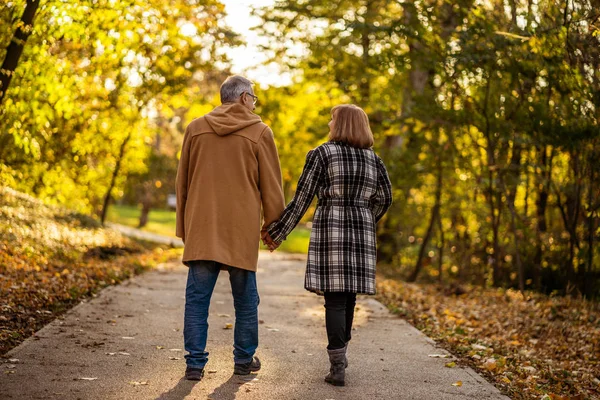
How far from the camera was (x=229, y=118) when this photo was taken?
17.2 feet

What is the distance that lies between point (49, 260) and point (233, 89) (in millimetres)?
6506

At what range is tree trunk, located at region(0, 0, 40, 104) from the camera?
7.45 metres

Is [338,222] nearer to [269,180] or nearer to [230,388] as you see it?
[269,180]

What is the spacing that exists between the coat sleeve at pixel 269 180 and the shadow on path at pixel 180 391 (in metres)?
1.20

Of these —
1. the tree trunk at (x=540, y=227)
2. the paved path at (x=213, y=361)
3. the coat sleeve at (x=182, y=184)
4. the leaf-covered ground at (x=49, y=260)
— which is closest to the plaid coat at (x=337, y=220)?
the coat sleeve at (x=182, y=184)

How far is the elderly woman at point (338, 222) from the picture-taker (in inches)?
210

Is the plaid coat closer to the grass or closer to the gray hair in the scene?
the gray hair

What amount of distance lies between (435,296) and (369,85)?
8091mm

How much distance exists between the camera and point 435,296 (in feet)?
39.6

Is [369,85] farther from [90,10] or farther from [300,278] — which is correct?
[90,10]

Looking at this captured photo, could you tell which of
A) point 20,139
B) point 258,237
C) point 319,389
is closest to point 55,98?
point 20,139

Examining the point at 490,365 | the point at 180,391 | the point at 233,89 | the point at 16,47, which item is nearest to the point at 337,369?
the point at 180,391

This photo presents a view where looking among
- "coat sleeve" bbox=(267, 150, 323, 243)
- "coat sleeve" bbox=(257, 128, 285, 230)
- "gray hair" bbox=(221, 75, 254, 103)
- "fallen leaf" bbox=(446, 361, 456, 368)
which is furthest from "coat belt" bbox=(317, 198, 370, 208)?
"fallen leaf" bbox=(446, 361, 456, 368)

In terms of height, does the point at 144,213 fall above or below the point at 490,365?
above
